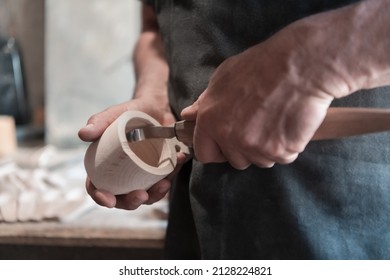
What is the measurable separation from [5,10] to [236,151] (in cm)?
108

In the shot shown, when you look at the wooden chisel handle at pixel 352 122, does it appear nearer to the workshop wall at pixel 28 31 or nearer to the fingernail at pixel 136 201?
the fingernail at pixel 136 201

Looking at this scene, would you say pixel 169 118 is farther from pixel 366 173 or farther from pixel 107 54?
pixel 107 54

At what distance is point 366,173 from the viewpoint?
0.40 metres

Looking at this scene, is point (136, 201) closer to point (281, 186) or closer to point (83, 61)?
point (281, 186)

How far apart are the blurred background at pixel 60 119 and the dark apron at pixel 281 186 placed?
23 centimetres

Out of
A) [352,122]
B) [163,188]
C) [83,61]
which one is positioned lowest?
[83,61]

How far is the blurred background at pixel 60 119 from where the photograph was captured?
2.17 feet

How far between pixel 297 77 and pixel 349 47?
4 cm

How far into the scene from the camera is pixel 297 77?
31cm

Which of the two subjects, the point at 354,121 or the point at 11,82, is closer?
the point at 354,121

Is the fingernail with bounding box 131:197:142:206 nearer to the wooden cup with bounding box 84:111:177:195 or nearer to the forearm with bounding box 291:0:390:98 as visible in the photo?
the wooden cup with bounding box 84:111:177:195

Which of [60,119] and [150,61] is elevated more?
[150,61]

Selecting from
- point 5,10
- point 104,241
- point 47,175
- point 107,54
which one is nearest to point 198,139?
point 104,241

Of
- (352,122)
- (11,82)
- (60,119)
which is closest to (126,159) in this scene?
(352,122)
